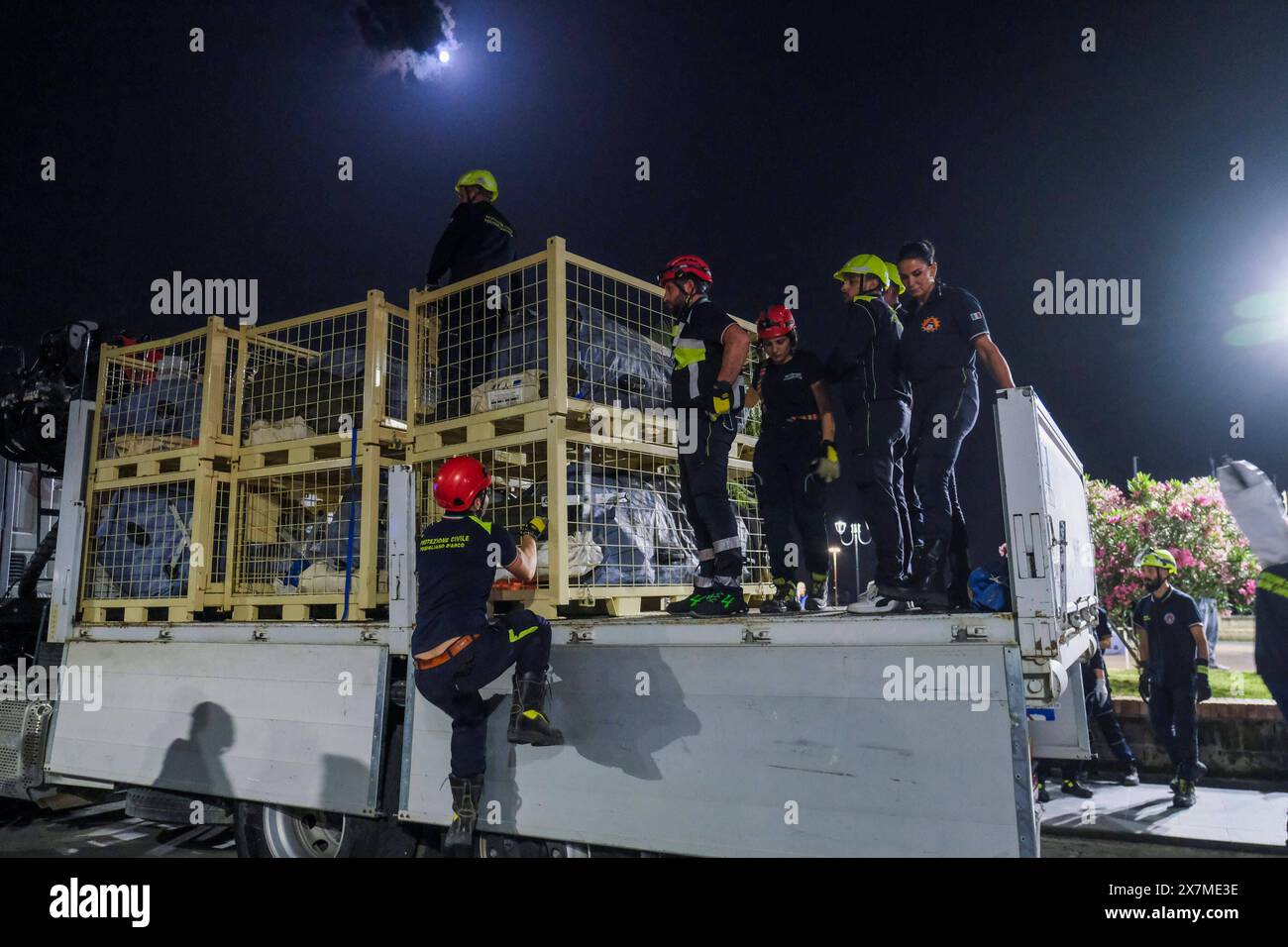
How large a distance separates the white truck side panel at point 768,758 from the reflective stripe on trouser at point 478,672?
0.45 feet

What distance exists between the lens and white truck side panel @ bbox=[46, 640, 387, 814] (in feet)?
14.5

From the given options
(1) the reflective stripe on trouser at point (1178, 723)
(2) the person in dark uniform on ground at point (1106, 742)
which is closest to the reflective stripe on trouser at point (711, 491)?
(2) the person in dark uniform on ground at point (1106, 742)

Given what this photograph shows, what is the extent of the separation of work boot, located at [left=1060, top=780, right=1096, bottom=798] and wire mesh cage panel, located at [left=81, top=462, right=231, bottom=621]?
7.75 m

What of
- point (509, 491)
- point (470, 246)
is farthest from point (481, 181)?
point (509, 491)

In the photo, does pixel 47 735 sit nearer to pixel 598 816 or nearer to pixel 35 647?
pixel 35 647

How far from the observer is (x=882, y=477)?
445cm

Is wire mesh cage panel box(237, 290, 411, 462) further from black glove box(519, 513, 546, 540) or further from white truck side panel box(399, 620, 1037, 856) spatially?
white truck side panel box(399, 620, 1037, 856)

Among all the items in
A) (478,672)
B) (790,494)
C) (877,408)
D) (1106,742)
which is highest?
(877,408)

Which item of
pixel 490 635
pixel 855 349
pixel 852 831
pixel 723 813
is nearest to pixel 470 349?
pixel 490 635

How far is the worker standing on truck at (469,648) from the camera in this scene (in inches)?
149

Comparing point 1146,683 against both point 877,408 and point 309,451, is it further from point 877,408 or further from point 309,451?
point 309,451

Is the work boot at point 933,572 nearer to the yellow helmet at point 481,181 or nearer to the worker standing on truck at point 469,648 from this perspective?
the worker standing on truck at point 469,648

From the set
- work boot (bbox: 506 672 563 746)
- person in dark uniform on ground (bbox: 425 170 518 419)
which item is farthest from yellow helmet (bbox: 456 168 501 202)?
work boot (bbox: 506 672 563 746)

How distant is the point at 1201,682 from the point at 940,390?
534 cm
